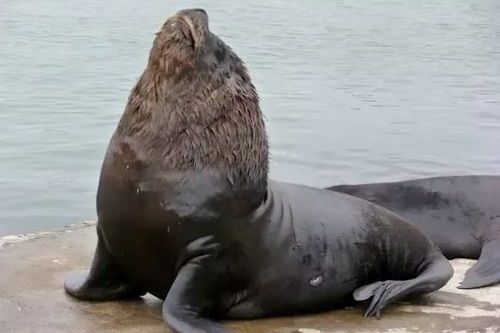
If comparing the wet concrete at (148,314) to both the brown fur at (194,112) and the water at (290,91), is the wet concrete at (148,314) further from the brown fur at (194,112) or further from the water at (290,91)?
the water at (290,91)

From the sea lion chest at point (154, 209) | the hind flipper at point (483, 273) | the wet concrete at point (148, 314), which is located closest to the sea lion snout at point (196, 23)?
the sea lion chest at point (154, 209)

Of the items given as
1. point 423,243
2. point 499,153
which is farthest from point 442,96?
point 423,243

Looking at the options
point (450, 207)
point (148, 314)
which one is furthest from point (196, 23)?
point (450, 207)

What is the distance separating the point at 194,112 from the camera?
419cm

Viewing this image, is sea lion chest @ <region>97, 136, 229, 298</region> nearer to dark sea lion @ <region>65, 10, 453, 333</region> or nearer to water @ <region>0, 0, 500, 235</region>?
dark sea lion @ <region>65, 10, 453, 333</region>

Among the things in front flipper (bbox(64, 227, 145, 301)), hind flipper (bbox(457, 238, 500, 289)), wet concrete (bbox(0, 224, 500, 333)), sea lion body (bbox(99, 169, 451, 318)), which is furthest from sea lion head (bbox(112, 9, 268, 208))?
hind flipper (bbox(457, 238, 500, 289))

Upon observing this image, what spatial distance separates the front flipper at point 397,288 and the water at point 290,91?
378 centimetres

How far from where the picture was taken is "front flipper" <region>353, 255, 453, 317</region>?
14.3 feet

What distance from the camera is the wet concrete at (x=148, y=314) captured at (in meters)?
4.13

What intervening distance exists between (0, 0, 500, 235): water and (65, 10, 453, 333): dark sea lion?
3.55 metres

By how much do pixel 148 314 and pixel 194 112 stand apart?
2.68ft

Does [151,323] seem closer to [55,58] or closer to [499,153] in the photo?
[499,153]

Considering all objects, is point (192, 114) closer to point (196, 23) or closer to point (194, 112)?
point (194, 112)

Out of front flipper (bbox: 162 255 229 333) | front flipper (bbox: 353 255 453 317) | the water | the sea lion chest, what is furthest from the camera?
the water
